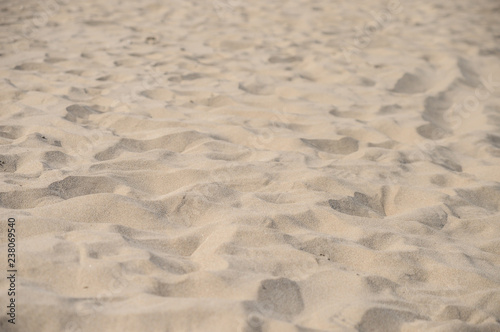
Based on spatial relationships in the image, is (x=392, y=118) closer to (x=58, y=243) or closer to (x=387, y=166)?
(x=387, y=166)

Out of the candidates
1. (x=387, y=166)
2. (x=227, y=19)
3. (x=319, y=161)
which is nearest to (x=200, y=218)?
(x=319, y=161)

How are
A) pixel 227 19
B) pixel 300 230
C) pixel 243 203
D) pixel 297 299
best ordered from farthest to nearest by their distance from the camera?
1. pixel 227 19
2. pixel 243 203
3. pixel 300 230
4. pixel 297 299

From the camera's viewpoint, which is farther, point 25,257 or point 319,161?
point 319,161

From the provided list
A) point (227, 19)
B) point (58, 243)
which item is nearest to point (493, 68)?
point (227, 19)

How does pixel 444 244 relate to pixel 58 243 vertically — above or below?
below

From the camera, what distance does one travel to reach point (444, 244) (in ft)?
6.42

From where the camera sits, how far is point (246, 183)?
2285mm

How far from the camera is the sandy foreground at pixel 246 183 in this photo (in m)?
1.49

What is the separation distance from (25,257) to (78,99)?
1.90m

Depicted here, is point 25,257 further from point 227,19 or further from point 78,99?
point 227,19

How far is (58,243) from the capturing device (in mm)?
1639

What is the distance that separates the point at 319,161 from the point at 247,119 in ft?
2.37

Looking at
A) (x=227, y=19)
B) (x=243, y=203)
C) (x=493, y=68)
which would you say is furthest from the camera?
(x=227, y=19)

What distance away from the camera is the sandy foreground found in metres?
1.49
